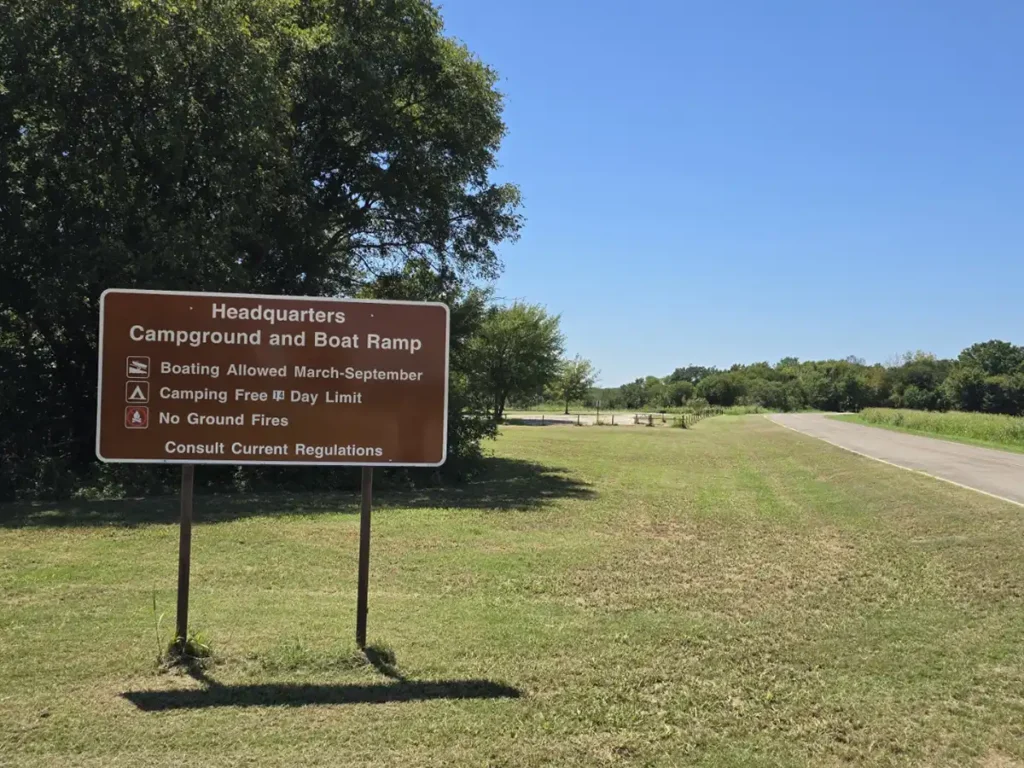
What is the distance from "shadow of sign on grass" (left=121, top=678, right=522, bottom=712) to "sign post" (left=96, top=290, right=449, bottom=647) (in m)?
0.64

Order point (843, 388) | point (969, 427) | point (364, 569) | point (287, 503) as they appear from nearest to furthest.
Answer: point (364, 569)
point (287, 503)
point (969, 427)
point (843, 388)

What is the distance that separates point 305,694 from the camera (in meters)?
4.41

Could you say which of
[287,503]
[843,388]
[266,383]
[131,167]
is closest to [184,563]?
[266,383]

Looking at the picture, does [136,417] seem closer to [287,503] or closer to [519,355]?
[287,503]

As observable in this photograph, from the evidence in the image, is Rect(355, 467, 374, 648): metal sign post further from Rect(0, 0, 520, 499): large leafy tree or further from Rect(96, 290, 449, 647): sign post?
Rect(0, 0, 520, 499): large leafy tree

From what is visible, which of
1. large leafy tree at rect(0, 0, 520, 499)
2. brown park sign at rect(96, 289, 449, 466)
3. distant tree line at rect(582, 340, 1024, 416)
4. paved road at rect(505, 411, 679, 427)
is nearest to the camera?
brown park sign at rect(96, 289, 449, 466)

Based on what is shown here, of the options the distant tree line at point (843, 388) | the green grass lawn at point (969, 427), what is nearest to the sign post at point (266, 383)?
the green grass lawn at point (969, 427)

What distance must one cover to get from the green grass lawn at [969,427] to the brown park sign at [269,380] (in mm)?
30683

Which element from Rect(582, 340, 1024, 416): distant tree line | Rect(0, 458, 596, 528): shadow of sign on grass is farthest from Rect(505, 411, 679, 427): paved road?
Rect(0, 458, 596, 528): shadow of sign on grass

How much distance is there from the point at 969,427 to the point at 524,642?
44601 millimetres

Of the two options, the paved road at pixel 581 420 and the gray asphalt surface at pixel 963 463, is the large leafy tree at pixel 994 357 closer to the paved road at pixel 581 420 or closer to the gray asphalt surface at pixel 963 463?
the paved road at pixel 581 420

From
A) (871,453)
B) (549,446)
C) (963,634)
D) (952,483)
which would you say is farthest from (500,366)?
(963,634)

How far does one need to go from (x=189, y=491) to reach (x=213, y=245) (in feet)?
31.1

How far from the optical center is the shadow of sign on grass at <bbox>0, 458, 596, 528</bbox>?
1089 cm
